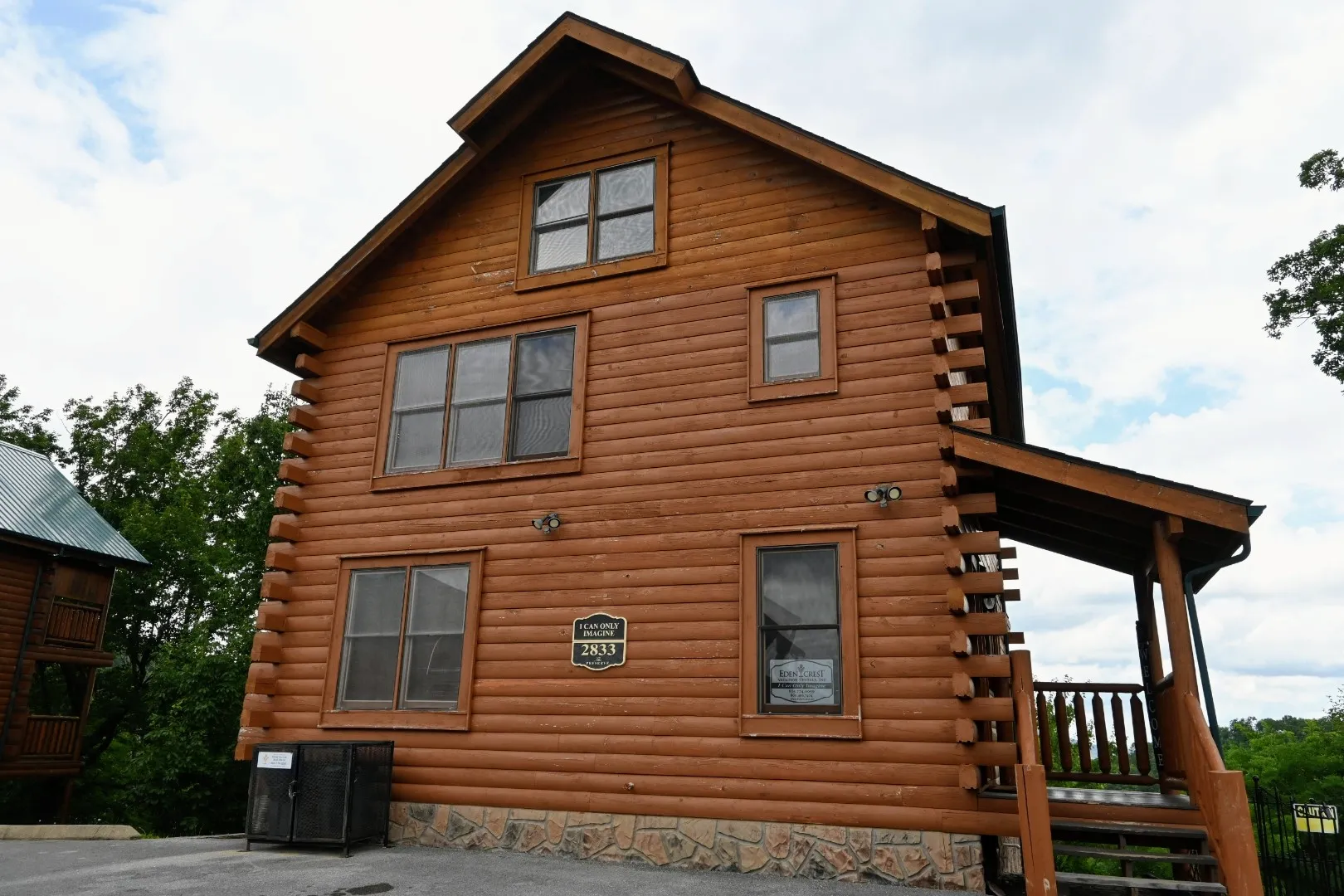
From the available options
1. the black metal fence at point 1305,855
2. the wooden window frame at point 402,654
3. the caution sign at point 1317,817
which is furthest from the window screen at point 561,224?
the caution sign at point 1317,817

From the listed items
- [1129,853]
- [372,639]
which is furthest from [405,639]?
[1129,853]

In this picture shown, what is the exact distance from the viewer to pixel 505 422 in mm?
10898

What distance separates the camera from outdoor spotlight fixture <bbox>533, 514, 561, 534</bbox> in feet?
33.0

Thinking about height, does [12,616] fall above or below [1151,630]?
above

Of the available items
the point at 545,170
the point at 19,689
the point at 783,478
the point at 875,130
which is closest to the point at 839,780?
the point at 783,478

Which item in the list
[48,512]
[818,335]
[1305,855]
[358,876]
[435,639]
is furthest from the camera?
[48,512]

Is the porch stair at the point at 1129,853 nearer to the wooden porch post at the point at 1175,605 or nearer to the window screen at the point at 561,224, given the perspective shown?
the wooden porch post at the point at 1175,605

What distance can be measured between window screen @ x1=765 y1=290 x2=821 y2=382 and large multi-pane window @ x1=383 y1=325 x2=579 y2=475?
241 centimetres

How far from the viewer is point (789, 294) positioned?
32.6ft

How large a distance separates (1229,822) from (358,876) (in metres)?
6.80

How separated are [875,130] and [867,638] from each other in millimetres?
35499

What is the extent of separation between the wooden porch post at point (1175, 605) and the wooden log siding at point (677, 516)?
1325mm

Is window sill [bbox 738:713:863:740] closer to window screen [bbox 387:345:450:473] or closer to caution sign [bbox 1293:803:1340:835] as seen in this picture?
caution sign [bbox 1293:803:1340:835]

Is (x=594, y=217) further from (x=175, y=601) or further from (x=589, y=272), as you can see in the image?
(x=175, y=601)
